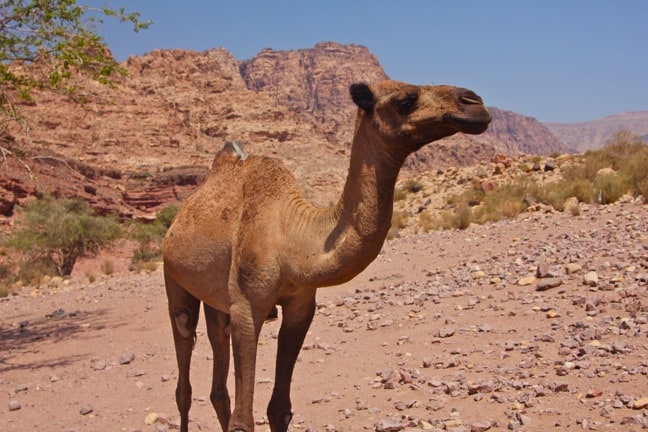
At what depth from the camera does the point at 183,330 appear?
5.36 metres

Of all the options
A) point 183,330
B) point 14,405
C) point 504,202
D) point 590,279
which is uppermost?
point 504,202

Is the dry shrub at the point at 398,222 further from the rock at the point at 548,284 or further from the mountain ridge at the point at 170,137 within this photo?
the mountain ridge at the point at 170,137

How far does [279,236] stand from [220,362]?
5.11 ft

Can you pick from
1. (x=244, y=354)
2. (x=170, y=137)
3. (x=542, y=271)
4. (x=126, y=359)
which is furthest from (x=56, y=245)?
(x=170, y=137)

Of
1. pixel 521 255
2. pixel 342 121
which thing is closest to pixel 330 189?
pixel 521 255

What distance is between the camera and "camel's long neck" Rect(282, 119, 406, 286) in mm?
3615

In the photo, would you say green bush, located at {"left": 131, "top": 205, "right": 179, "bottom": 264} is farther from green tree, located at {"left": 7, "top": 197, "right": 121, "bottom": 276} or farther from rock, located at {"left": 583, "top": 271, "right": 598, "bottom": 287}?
rock, located at {"left": 583, "top": 271, "right": 598, "bottom": 287}

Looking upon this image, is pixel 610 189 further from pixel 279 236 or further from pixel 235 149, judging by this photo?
pixel 279 236

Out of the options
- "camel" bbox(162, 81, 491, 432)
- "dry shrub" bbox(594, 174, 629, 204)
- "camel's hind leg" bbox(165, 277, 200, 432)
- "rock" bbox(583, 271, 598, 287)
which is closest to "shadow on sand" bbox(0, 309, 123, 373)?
"camel's hind leg" bbox(165, 277, 200, 432)

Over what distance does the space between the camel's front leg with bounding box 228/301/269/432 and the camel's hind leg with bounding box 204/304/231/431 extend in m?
0.96

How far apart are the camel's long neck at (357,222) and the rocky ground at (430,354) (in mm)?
2015

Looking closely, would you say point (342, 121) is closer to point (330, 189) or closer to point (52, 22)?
point (330, 189)

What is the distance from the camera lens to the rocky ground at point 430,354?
546cm

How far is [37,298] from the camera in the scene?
1695cm
